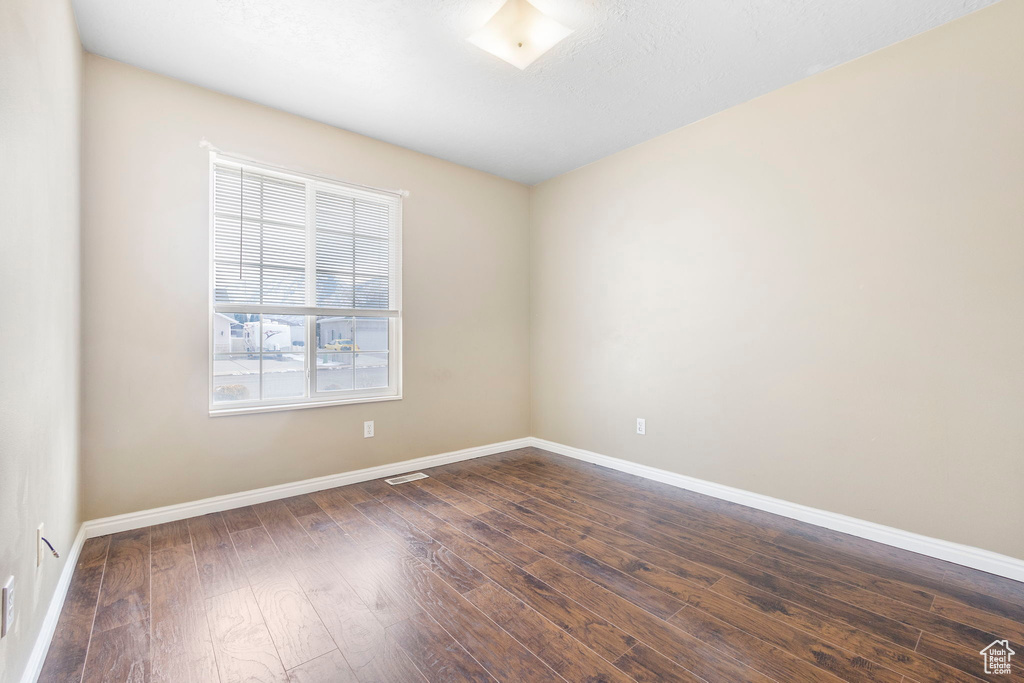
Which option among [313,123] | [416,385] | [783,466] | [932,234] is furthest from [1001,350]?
[313,123]

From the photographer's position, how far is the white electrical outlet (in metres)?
1.14

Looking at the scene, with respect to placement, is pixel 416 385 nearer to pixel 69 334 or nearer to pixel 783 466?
pixel 69 334

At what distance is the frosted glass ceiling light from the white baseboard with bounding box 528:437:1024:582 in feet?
9.49

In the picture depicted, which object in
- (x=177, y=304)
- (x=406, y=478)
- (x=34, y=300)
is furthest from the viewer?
(x=406, y=478)

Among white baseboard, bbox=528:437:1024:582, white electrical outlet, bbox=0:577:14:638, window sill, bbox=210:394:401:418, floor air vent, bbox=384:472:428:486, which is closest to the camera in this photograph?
white electrical outlet, bbox=0:577:14:638

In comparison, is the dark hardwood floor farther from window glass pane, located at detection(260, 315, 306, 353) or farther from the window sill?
window glass pane, located at detection(260, 315, 306, 353)

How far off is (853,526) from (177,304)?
407 centimetres

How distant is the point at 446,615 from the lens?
1729 mm

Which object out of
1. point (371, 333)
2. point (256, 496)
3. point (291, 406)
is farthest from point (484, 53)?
Answer: point (256, 496)

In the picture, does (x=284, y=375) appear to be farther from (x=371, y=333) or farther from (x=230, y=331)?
(x=371, y=333)

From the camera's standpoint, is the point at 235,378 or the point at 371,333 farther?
the point at 371,333

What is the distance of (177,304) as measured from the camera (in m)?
2.62

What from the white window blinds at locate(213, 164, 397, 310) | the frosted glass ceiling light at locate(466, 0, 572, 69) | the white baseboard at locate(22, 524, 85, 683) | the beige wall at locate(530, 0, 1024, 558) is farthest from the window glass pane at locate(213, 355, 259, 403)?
the beige wall at locate(530, 0, 1024, 558)

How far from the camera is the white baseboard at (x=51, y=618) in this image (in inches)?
54.5
